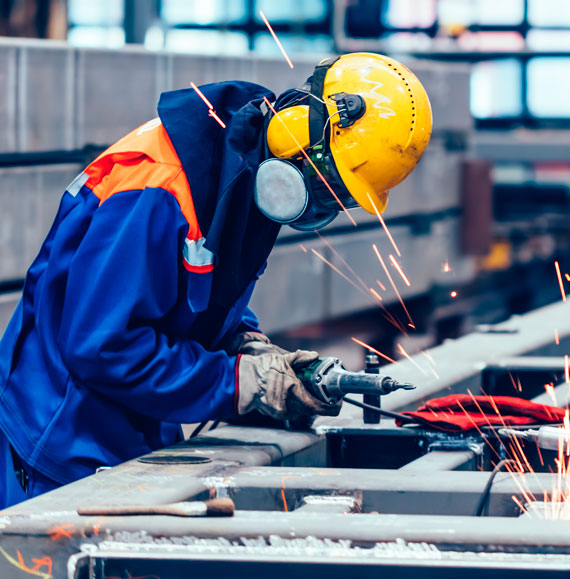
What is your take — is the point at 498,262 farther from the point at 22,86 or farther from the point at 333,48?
the point at 22,86

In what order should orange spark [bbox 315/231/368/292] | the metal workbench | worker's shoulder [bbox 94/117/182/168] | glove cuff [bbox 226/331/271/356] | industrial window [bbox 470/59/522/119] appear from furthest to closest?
industrial window [bbox 470/59/522/119], orange spark [bbox 315/231/368/292], glove cuff [bbox 226/331/271/356], worker's shoulder [bbox 94/117/182/168], the metal workbench

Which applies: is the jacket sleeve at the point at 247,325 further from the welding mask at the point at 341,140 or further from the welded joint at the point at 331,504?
the welded joint at the point at 331,504

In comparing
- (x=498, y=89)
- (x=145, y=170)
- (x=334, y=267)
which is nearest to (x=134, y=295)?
(x=145, y=170)

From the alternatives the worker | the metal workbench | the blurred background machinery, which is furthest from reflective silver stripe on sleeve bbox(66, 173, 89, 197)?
the blurred background machinery

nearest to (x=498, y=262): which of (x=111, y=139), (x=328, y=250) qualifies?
(x=328, y=250)

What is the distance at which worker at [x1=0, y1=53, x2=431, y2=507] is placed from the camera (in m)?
2.24

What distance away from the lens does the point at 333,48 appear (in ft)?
32.4

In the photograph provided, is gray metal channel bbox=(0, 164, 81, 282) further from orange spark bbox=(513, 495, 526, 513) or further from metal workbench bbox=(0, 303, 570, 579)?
orange spark bbox=(513, 495, 526, 513)

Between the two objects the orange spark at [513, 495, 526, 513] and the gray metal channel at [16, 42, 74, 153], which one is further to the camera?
the gray metal channel at [16, 42, 74, 153]

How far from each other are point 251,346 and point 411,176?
682cm

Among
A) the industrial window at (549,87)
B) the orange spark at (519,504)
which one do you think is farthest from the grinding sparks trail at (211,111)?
the industrial window at (549,87)

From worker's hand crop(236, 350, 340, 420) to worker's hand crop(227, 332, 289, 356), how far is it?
20 cm

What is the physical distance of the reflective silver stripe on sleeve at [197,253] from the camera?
229 cm

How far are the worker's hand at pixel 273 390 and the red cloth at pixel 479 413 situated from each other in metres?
0.29
